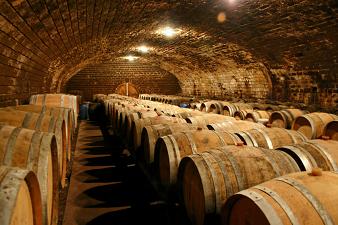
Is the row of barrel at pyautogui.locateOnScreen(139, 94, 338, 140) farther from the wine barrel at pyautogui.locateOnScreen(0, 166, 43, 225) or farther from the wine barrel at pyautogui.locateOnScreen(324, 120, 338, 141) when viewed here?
the wine barrel at pyautogui.locateOnScreen(0, 166, 43, 225)

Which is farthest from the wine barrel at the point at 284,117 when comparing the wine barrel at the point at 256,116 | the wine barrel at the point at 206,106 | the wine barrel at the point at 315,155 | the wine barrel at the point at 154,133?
the wine barrel at the point at 315,155

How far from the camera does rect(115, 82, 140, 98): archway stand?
24.0 m

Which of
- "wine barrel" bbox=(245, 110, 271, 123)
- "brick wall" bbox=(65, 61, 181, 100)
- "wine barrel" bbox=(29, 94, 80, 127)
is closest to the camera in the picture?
"wine barrel" bbox=(29, 94, 80, 127)

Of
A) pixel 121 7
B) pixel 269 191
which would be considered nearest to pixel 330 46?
pixel 121 7

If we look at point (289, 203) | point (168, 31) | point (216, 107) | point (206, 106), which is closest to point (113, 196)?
point (289, 203)

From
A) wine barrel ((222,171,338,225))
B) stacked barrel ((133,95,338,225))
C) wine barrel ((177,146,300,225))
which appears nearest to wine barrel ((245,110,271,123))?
stacked barrel ((133,95,338,225))

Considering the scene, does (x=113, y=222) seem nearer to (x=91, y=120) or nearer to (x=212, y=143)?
(x=212, y=143)

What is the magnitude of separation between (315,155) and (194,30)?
302 inches

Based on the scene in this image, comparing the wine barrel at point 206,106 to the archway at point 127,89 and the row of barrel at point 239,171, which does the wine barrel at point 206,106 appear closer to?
the row of barrel at point 239,171

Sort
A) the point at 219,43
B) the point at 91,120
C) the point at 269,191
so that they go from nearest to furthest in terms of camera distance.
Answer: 1. the point at 269,191
2. the point at 219,43
3. the point at 91,120

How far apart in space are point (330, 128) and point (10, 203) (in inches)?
193

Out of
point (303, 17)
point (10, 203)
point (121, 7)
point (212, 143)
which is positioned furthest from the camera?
point (303, 17)

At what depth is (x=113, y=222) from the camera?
3631 millimetres

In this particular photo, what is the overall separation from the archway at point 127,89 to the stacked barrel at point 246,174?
65.5ft
